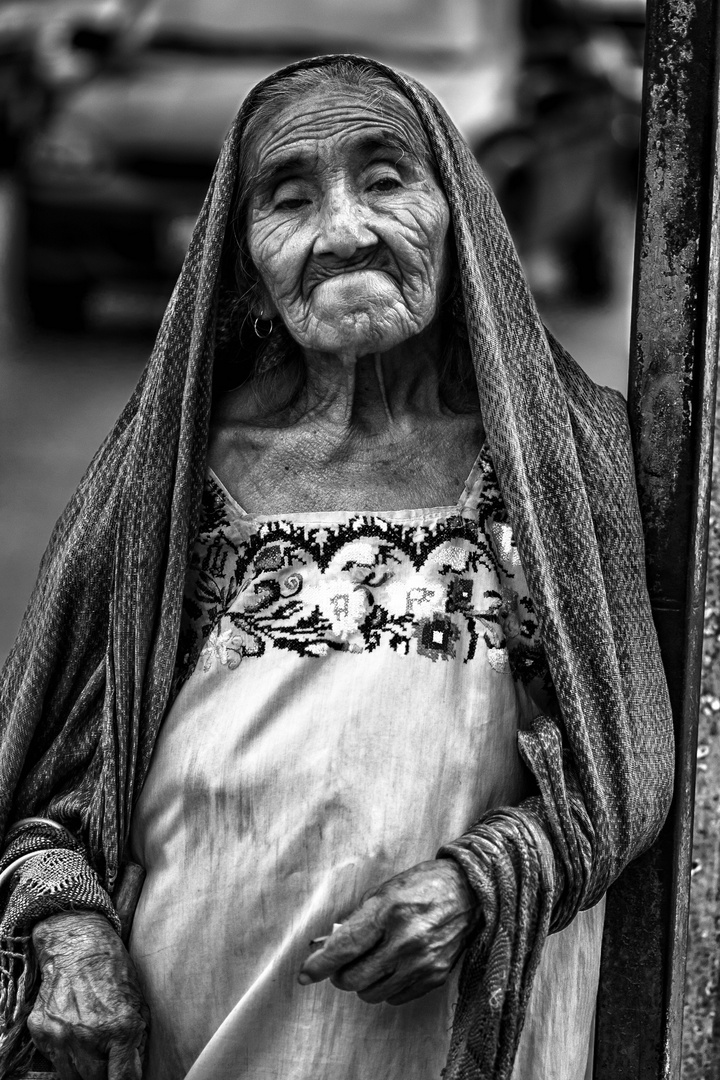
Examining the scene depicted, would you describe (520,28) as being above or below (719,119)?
above

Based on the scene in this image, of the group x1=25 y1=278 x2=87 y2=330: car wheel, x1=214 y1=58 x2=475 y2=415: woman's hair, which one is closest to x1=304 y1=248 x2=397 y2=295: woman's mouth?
x1=214 y1=58 x2=475 y2=415: woman's hair

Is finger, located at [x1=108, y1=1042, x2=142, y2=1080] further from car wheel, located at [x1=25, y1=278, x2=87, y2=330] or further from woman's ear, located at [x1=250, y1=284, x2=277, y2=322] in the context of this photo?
car wheel, located at [x1=25, y1=278, x2=87, y2=330]

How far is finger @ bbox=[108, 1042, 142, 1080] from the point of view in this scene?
1984 mm

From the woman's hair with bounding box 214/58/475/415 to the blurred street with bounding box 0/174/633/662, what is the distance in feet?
14.2

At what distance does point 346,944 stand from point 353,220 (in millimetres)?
933

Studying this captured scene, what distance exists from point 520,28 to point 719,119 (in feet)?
20.8

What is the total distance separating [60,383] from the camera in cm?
798

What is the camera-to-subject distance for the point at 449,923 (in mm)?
1872

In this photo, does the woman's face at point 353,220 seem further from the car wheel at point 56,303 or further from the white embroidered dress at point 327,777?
the car wheel at point 56,303

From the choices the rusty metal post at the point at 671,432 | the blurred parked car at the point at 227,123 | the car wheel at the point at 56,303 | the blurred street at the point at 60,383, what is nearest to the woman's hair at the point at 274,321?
the rusty metal post at the point at 671,432

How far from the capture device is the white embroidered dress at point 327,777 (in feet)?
6.56

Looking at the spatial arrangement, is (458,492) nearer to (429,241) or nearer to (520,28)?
(429,241)

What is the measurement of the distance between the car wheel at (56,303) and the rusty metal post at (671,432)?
253 inches

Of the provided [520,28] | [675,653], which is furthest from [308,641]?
[520,28]
